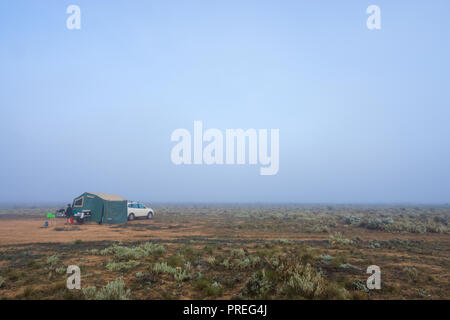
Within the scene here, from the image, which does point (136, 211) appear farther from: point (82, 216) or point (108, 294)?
point (108, 294)

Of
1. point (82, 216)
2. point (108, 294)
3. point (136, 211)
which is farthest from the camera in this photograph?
point (136, 211)

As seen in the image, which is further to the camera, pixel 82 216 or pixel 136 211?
pixel 136 211

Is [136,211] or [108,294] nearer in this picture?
[108,294]

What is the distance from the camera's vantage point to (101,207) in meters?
22.3

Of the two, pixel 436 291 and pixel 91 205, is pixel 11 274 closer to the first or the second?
pixel 436 291

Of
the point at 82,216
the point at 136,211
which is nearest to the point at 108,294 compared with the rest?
the point at 82,216

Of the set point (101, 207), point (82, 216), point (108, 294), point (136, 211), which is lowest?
point (136, 211)

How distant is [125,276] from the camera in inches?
308

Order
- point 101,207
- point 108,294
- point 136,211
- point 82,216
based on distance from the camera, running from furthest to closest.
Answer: point 136,211 → point 82,216 → point 101,207 → point 108,294

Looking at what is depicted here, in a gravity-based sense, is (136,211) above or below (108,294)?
below

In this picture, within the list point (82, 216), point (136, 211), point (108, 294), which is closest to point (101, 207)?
point (82, 216)

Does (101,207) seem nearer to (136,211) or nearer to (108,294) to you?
(136,211)

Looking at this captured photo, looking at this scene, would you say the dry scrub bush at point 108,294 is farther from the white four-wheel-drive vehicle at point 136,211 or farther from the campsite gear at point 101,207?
the white four-wheel-drive vehicle at point 136,211
